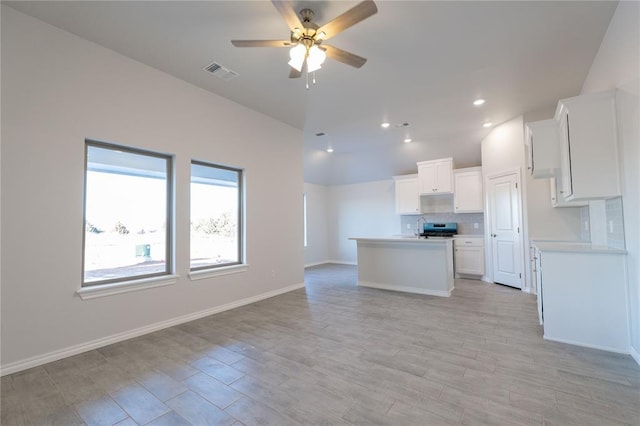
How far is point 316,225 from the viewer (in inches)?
345

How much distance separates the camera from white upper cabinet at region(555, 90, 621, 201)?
2.57 metres

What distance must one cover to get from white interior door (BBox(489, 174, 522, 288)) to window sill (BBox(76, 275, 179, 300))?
18.2 feet

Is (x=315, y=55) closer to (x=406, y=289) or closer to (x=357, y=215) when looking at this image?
(x=406, y=289)

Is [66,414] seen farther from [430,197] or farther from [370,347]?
[430,197]

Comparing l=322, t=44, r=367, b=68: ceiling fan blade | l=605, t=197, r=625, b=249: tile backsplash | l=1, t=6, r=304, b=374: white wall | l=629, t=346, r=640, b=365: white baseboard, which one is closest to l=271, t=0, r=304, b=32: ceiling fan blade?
l=322, t=44, r=367, b=68: ceiling fan blade

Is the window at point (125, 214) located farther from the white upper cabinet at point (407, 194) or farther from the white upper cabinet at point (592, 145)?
the white upper cabinet at point (407, 194)

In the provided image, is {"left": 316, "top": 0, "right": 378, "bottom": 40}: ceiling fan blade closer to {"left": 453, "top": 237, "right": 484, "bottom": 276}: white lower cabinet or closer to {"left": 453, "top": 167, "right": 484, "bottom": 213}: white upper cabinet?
{"left": 453, "top": 167, "right": 484, "bottom": 213}: white upper cabinet

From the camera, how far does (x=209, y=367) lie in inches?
94.1

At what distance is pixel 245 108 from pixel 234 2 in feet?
6.89

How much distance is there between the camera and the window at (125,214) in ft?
9.73

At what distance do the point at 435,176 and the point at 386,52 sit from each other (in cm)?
424

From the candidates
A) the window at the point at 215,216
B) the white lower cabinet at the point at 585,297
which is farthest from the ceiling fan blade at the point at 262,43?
the white lower cabinet at the point at 585,297

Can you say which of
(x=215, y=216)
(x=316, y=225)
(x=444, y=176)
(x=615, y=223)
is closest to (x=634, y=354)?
(x=615, y=223)

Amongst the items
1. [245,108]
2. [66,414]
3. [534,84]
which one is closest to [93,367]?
[66,414]
